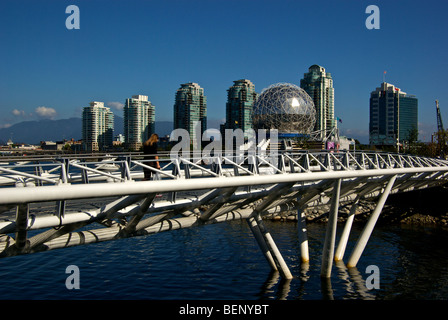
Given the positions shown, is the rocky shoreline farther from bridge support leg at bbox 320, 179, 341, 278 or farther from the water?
bridge support leg at bbox 320, 179, 341, 278

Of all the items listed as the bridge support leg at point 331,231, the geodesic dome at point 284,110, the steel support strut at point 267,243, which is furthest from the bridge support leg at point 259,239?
the geodesic dome at point 284,110

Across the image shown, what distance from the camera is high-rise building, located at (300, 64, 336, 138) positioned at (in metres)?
189

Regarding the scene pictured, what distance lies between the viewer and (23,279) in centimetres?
2158

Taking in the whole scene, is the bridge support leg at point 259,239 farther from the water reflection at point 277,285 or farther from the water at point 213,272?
the water at point 213,272

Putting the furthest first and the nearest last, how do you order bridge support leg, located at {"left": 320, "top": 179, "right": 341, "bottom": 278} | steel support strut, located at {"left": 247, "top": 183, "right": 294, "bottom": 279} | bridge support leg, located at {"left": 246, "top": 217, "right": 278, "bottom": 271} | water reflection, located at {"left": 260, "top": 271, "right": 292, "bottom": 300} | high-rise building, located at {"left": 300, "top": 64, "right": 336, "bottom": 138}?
high-rise building, located at {"left": 300, "top": 64, "right": 336, "bottom": 138}, bridge support leg, located at {"left": 246, "top": 217, "right": 278, "bottom": 271}, steel support strut, located at {"left": 247, "top": 183, "right": 294, "bottom": 279}, water reflection, located at {"left": 260, "top": 271, "right": 292, "bottom": 300}, bridge support leg, located at {"left": 320, "top": 179, "right": 341, "bottom": 278}

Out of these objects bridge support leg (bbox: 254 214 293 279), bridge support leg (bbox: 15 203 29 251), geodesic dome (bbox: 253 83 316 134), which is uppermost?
geodesic dome (bbox: 253 83 316 134)

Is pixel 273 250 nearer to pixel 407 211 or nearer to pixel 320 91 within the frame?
pixel 407 211

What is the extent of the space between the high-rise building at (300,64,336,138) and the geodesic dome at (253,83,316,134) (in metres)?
86.6

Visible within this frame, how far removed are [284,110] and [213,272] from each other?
8109cm

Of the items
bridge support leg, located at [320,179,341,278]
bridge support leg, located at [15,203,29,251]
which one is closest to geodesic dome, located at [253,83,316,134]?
bridge support leg, located at [320,179,341,278]
